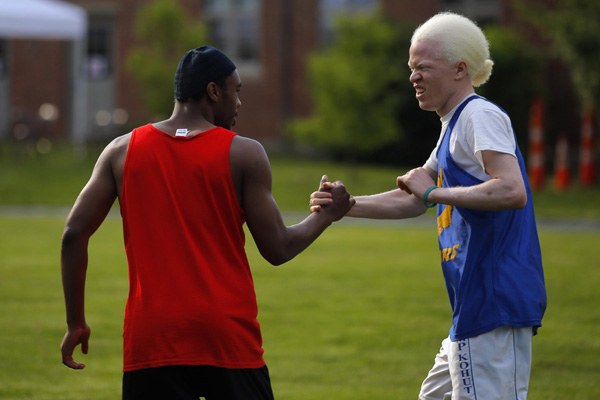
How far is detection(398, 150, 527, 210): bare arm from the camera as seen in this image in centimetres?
337

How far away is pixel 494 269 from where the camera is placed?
3.54 meters

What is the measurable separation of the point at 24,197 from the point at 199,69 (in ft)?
56.1

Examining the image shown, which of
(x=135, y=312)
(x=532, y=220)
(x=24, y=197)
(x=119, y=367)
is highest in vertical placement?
(x=532, y=220)

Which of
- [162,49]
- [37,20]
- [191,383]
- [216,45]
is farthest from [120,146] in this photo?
[216,45]

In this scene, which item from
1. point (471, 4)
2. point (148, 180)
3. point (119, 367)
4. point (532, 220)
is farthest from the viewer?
point (471, 4)

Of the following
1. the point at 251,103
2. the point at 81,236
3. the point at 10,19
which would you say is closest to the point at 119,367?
the point at 81,236

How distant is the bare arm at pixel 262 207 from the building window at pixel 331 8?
88.6 feet

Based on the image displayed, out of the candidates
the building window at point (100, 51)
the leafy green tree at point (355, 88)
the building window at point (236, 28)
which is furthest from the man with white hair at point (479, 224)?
the building window at point (100, 51)

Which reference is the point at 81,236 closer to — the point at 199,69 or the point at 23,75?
the point at 199,69

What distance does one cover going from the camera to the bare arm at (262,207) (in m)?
3.34

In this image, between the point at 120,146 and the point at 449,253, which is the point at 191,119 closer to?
the point at 120,146

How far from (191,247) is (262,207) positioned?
0.31 metres

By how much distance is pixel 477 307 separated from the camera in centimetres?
356

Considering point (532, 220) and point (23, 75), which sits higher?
point (532, 220)
